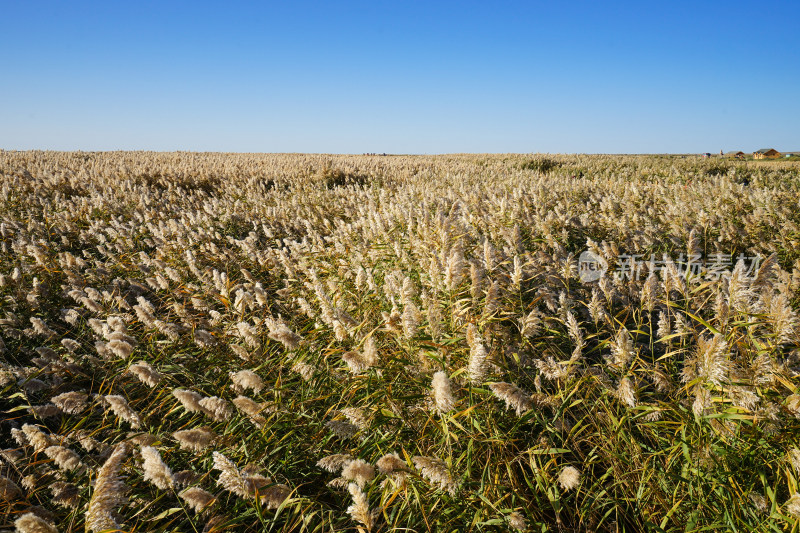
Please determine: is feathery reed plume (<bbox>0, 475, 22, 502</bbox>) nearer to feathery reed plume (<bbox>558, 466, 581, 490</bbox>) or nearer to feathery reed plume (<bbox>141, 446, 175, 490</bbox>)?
feathery reed plume (<bbox>141, 446, 175, 490</bbox>)

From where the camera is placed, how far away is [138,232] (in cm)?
636

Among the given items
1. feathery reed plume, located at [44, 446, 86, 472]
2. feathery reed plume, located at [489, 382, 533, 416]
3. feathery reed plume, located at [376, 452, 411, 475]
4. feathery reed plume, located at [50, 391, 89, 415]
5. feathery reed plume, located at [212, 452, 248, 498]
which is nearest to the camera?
feathery reed plume, located at [212, 452, 248, 498]

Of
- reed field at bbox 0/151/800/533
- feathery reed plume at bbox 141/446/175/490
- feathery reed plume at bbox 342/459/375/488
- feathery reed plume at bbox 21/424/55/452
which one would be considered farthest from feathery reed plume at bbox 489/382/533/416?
feathery reed plume at bbox 21/424/55/452

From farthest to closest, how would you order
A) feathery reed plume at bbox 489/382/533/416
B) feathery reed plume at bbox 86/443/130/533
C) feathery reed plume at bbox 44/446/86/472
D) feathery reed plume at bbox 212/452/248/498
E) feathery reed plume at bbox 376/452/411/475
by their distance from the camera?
feathery reed plume at bbox 44/446/86/472 < feathery reed plume at bbox 489/382/533/416 < feathery reed plume at bbox 376/452/411/475 < feathery reed plume at bbox 212/452/248/498 < feathery reed plume at bbox 86/443/130/533

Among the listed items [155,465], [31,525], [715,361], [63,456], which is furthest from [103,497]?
[715,361]

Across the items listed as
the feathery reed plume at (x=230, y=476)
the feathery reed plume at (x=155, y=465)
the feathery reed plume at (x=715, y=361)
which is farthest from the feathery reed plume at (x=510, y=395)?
the feathery reed plume at (x=155, y=465)

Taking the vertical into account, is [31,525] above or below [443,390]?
below

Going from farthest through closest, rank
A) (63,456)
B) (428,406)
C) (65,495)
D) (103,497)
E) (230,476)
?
1. (428,406)
2. (65,495)
3. (63,456)
4. (230,476)
5. (103,497)

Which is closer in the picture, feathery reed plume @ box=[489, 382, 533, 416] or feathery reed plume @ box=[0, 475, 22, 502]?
feathery reed plume @ box=[489, 382, 533, 416]

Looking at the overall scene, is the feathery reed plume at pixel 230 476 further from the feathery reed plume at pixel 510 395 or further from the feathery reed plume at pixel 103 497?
the feathery reed plume at pixel 510 395

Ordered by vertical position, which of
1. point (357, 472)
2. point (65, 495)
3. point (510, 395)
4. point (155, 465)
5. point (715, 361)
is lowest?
point (65, 495)

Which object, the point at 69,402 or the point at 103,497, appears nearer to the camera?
the point at 103,497

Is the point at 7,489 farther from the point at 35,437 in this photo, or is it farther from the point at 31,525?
the point at 31,525

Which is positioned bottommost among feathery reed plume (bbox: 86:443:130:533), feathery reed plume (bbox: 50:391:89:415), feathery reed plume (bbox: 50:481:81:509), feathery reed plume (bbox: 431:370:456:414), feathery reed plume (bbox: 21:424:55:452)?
feathery reed plume (bbox: 50:481:81:509)
